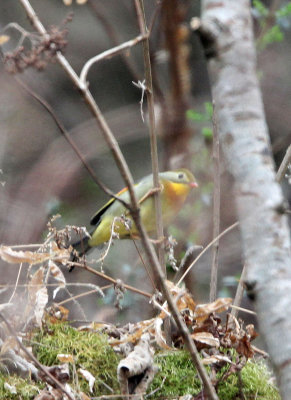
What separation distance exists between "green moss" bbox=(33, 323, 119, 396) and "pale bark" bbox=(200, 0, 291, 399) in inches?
35.1

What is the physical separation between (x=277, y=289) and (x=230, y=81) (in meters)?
0.38

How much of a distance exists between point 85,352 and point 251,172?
104 centimetres

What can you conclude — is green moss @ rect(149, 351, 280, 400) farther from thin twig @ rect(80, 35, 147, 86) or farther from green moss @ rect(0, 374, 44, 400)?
thin twig @ rect(80, 35, 147, 86)

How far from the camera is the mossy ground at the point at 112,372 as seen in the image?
193 cm

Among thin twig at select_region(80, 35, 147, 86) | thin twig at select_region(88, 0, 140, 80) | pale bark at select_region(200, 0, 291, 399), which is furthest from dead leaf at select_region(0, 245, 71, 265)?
thin twig at select_region(88, 0, 140, 80)

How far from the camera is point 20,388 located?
6.14 ft

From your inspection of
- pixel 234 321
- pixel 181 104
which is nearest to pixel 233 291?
pixel 181 104

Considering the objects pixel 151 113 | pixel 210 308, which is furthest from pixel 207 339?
pixel 151 113

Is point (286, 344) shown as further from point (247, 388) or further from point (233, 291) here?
point (233, 291)

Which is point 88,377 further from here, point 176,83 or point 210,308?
point 176,83

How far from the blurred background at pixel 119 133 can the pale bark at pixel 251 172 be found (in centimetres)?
250

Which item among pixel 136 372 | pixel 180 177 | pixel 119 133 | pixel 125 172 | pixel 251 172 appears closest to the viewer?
pixel 251 172

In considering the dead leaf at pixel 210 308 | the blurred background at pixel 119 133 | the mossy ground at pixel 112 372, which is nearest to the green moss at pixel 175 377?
the mossy ground at pixel 112 372

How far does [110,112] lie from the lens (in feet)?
16.3
